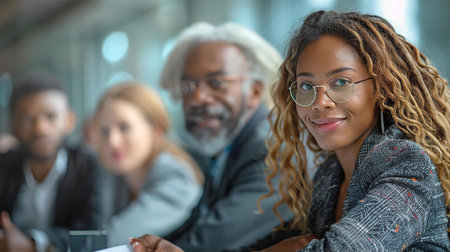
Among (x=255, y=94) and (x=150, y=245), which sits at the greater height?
(x=255, y=94)

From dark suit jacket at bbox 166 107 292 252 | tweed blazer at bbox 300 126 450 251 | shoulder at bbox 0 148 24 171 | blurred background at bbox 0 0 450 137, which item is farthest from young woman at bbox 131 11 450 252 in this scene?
blurred background at bbox 0 0 450 137

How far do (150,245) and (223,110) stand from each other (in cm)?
100

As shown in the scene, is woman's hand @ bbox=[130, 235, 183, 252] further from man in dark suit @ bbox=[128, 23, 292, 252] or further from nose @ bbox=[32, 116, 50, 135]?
nose @ bbox=[32, 116, 50, 135]

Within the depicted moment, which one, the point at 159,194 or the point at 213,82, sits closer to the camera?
the point at 213,82

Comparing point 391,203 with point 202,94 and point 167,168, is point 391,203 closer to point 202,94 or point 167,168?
point 202,94

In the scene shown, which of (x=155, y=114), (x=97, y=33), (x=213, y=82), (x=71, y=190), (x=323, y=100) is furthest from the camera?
(x=97, y=33)

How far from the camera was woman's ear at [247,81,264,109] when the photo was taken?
1.90m

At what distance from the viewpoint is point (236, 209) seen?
151 centimetres

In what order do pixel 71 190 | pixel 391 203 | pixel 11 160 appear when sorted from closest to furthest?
pixel 391 203, pixel 71 190, pixel 11 160

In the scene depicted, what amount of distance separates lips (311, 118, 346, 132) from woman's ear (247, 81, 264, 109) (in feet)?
3.33

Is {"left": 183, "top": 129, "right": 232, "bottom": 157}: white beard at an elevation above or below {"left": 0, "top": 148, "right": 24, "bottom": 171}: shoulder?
above

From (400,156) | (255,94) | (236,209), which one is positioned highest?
(255,94)

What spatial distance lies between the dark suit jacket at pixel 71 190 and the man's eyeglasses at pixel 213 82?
0.76 m

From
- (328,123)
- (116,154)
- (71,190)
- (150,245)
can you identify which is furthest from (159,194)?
(328,123)
